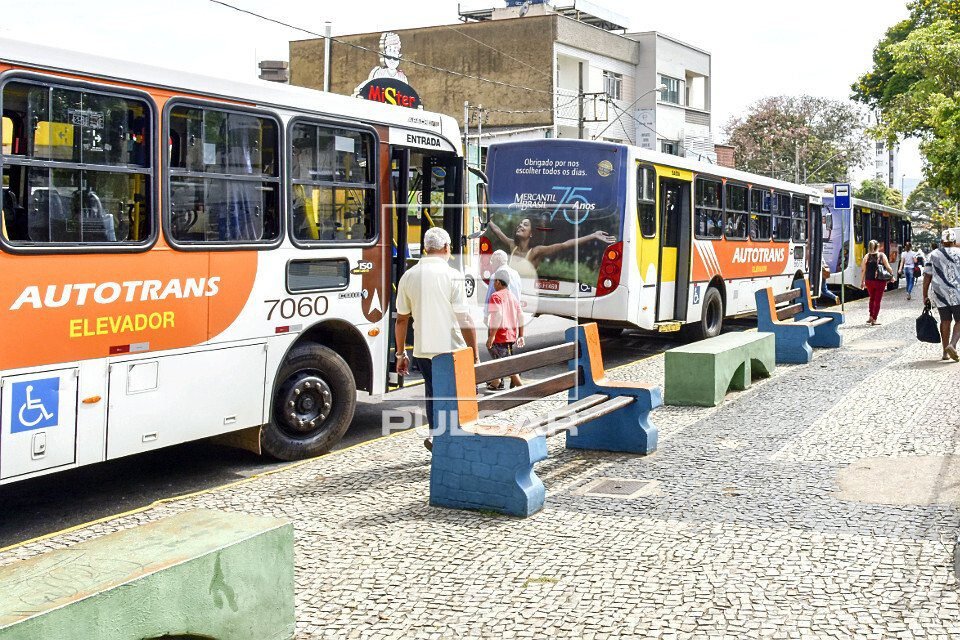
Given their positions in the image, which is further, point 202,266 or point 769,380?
point 769,380

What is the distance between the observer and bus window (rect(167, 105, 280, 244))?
7395 mm

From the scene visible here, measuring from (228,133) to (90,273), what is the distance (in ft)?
5.41

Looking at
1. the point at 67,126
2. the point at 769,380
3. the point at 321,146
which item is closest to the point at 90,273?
the point at 67,126

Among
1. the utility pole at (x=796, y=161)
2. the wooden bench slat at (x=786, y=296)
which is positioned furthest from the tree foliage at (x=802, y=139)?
the wooden bench slat at (x=786, y=296)

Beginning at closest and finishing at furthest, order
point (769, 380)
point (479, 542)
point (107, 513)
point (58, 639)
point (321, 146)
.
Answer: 1. point (58, 639)
2. point (479, 542)
3. point (107, 513)
4. point (321, 146)
5. point (769, 380)

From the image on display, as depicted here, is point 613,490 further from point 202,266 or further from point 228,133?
point 228,133

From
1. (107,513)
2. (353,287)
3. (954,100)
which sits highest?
(954,100)

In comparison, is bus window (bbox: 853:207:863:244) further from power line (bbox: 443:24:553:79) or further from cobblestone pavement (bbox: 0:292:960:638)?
cobblestone pavement (bbox: 0:292:960:638)

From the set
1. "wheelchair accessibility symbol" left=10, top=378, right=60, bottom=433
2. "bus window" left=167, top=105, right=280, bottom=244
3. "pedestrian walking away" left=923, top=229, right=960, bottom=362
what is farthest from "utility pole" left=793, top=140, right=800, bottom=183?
"wheelchair accessibility symbol" left=10, top=378, right=60, bottom=433

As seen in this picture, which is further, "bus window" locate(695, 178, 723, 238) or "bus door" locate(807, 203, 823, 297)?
"bus door" locate(807, 203, 823, 297)

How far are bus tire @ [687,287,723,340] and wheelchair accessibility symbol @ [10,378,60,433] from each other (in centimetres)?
1257

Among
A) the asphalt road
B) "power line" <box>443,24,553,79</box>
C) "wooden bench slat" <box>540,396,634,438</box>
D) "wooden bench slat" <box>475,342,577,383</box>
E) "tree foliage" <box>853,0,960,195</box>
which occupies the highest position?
"power line" <box>443,24,553,79</box>

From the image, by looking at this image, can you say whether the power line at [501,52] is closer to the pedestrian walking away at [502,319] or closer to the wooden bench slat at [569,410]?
the pedestrian walking away at [502,319]

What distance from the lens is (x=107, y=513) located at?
724 centimetres
